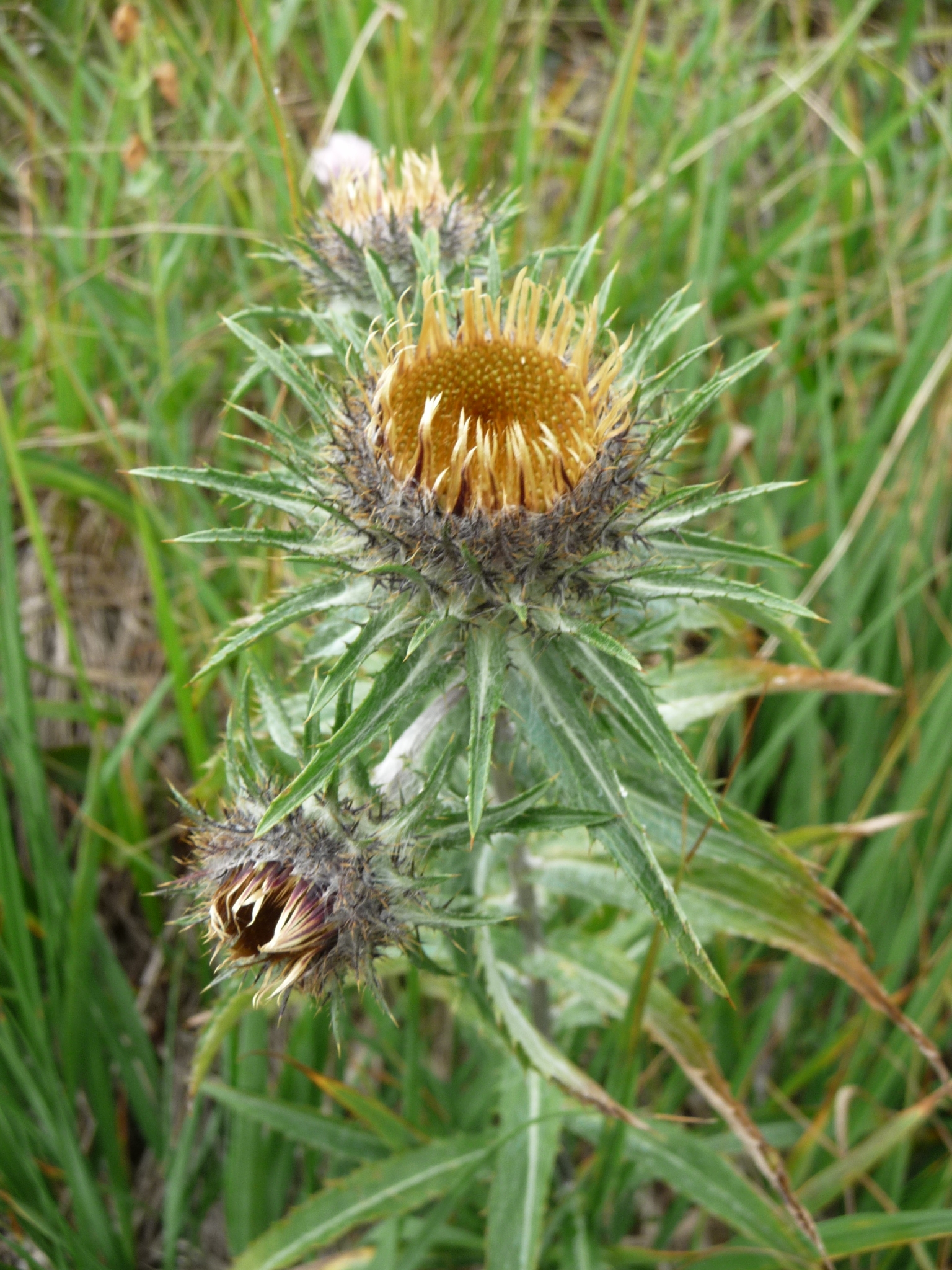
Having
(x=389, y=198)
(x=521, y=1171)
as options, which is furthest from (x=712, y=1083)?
(x=389, y=198)

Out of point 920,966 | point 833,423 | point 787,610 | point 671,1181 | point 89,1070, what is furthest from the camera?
point 833,423

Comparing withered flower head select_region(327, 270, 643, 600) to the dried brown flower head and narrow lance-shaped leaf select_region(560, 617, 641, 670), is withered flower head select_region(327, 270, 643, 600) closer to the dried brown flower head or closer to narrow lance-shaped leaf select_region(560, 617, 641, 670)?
narrow lance-shaped leaf select_region(560, 617, 641, 670)

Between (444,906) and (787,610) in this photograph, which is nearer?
(787,610)

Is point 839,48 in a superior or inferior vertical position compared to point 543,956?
superior

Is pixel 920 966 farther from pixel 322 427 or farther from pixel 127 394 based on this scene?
pixel 127 394

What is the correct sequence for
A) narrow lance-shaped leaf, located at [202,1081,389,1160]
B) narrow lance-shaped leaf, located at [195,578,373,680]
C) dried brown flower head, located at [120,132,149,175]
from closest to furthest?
narrow lance-shaped leaf, located at [195,578,373,680] → narrow lance-shaped leaf, located at [202,1081,389,1160] → dried brown flower head, located at [120,132,149,175]

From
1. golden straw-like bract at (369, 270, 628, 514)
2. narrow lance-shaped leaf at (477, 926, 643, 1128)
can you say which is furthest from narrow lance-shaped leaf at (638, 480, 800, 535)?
narrow lance-shaped leaf at (477, 926, 643, 1128)

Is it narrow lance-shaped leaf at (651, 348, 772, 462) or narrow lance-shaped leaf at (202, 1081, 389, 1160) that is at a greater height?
narrow lance-shaped leaf at (651, 348, 772, 462)

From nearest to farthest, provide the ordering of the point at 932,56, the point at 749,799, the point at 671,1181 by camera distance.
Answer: the point at 671,1181, the point at 749,799, the point at 932,56

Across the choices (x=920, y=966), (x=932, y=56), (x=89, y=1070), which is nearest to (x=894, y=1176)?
(x=920, y=966)
